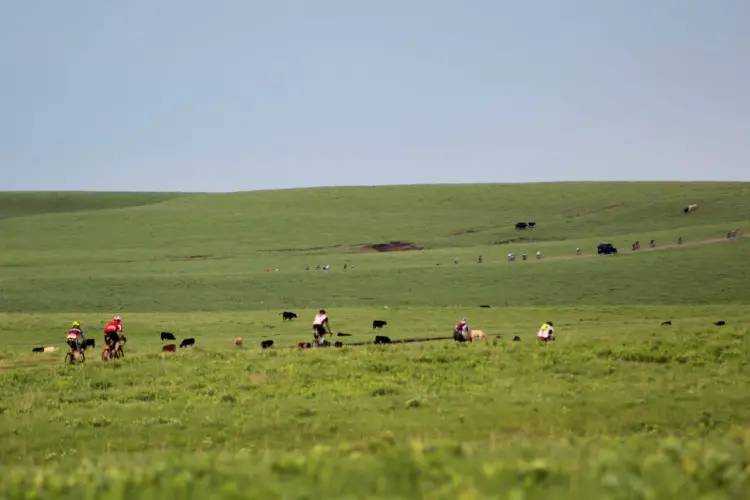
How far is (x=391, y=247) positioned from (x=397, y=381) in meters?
79.5

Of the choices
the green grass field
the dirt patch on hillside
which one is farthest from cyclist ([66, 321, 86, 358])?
the dirt patch on hillside

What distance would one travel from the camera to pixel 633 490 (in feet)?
32.3

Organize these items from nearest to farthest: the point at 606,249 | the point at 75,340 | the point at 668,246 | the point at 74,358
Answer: the point at 75,340 → the point at 74,358 → the point at 606,249 → the point at 668,246

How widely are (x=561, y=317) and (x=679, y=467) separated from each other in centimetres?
4196

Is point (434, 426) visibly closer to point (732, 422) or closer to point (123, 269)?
point (732, 422)

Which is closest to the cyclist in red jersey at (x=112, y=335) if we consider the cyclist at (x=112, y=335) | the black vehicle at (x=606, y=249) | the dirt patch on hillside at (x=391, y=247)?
the cyclist at (x=112, y=335)

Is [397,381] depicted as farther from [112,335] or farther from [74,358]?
[74,358]

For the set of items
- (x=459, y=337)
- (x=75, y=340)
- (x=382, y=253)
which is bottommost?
Result: (x=459, y=337)

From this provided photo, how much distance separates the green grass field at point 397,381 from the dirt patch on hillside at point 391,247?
10.6 metres

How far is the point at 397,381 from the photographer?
85.2 ft

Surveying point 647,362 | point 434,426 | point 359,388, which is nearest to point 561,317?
point 647,362

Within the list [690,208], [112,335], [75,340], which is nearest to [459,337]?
[112,335]

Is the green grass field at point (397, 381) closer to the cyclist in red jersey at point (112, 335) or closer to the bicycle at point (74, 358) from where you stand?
the bicycle at point (74, 358)

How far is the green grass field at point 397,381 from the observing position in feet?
36.2
